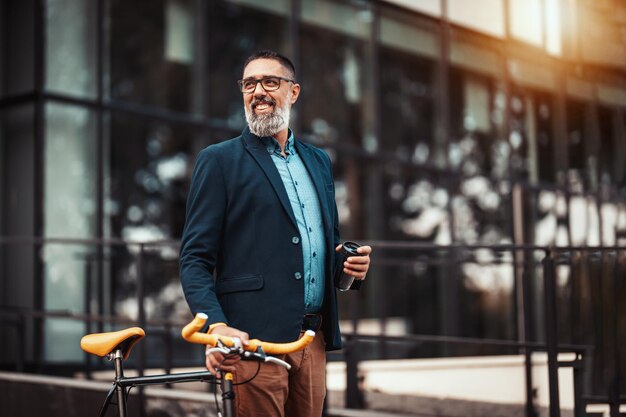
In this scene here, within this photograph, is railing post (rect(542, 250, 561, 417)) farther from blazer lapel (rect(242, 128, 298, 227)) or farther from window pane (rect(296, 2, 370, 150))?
window pane (rect(296, 2, 370, 150))

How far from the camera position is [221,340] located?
9.12 feet

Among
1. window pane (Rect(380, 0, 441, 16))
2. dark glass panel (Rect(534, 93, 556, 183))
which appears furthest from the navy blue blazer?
dark glass panel (Rect(534, 93, 556, 183))

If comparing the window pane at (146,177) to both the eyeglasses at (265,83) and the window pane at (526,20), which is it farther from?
the eyeglasses at (265,83)

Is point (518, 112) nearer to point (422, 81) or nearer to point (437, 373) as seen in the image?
point (422, 81)

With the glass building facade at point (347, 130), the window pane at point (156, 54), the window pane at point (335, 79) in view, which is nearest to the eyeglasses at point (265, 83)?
the glass building facade at point (347, 130)

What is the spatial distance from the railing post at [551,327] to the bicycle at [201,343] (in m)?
2.66

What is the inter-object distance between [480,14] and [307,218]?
12.2 m

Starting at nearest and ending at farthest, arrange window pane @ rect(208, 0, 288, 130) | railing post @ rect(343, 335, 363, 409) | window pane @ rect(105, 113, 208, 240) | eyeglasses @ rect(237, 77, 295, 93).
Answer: eyeglasses @ rect(237, 77, 295, 93), railing post @ rect(343, 335, 363, 409), window pane @ rect(105, 113, 208, 240), window pane @ rect(208, 0, 288, 130)

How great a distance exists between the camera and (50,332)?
32.4ft

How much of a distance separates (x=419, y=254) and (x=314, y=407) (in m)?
10.1

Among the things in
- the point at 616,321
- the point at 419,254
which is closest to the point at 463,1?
the point at 419,254

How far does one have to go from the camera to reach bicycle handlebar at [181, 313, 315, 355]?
272cm

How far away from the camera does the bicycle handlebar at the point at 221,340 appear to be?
2.72 meters

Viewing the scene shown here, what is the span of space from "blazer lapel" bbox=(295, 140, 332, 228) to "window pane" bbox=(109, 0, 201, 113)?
7460 mm
